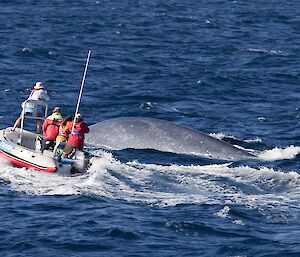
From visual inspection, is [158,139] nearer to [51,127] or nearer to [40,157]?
[51,127]

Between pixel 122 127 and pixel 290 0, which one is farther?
pixel 290 0

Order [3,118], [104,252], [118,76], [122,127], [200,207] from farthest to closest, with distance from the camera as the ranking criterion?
[118,76] < [3,118] < [122,127] < [200,207] < [104,252]

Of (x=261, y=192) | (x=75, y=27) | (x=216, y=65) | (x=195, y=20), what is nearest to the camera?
(x=261, y=192)

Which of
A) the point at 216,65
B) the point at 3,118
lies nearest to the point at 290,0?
the point at 216,65

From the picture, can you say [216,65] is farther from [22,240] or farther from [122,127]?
[22,240]

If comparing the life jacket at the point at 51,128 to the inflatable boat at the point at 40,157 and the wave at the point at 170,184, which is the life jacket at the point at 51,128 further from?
the wave at the point at 170,184

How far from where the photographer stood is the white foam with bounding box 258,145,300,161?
4209cm

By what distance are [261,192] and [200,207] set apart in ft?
10.7

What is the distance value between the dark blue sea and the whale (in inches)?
33.9

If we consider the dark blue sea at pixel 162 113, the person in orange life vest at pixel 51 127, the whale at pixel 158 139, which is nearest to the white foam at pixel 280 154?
the dark blue sea at pixel 162 113

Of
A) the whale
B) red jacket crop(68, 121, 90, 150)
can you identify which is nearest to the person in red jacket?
red jacket crop(68, 121, 90, 150)

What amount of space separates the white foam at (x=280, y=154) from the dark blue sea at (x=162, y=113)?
108 millimetres

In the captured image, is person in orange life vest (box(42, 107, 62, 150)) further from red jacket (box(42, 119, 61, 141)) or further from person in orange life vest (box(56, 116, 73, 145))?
person in orange life vest (box(56, 116, 73, 145))

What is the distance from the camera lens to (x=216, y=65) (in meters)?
65.2
